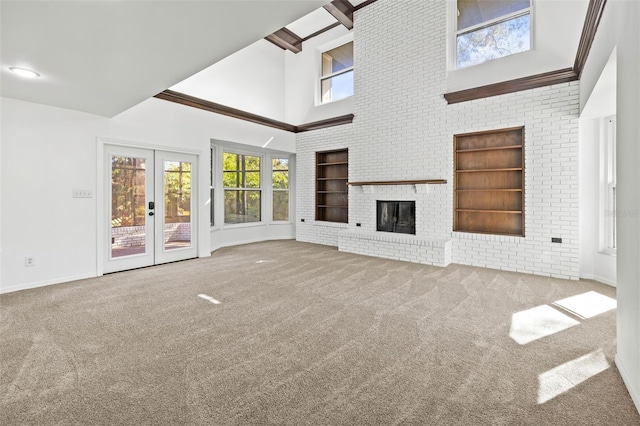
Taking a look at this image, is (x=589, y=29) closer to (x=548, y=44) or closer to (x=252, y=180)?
(x=548, y=44)

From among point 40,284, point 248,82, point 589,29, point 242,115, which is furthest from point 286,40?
point 40,284

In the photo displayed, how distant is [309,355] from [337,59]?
730 cm

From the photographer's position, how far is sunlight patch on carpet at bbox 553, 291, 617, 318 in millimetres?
3041

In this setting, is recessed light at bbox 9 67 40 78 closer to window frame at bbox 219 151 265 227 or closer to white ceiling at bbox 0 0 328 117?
white ceiling at bbox 0 0 328 117

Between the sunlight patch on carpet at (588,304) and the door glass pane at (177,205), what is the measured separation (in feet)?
18.3

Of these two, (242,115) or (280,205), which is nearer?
(242,115)

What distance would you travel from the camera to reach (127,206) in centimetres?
475

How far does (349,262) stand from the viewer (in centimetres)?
535

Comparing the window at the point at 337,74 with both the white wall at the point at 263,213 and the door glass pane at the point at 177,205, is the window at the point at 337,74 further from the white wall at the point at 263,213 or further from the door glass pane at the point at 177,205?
the door glass pane at the point at 177,205

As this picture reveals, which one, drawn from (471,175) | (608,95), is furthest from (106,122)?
(608,95)

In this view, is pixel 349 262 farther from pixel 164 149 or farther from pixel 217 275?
pixel 164 149

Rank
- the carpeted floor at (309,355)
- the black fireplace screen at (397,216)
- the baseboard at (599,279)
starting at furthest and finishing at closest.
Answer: the black fireplace screen at (397,216) < the baseboard at (599,279) < the carpeted floor at (309,355)

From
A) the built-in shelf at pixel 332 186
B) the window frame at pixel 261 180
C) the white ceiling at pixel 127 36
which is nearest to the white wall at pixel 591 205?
the built-in shelf at pixel 332 186

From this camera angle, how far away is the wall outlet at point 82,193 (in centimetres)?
417
